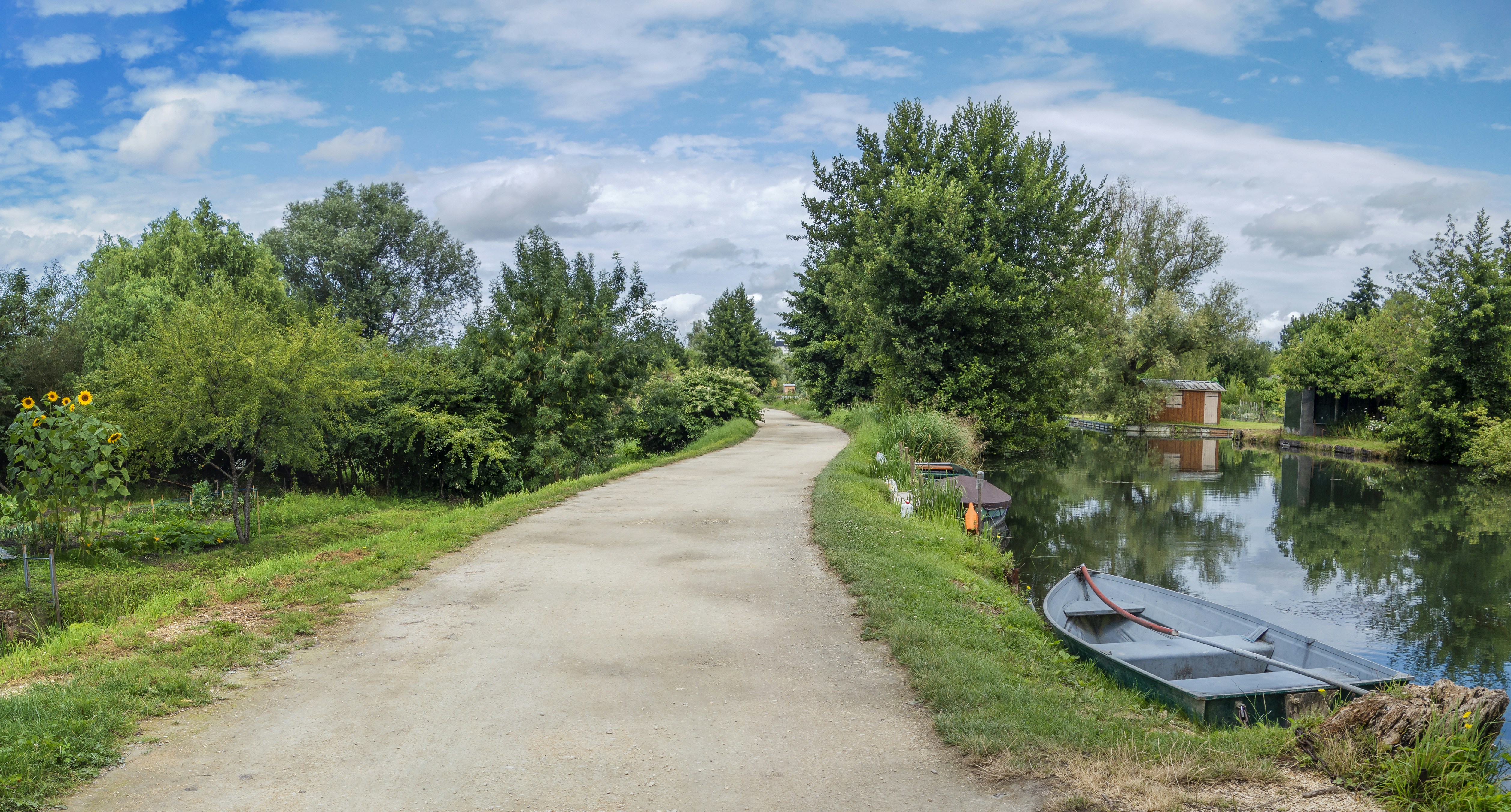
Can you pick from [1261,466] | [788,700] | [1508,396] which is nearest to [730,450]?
[788,700]

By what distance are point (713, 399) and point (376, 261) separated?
77.0 ft

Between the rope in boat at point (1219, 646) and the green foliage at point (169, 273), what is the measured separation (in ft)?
82.7

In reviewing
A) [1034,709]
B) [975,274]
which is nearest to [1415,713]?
[1034,709]

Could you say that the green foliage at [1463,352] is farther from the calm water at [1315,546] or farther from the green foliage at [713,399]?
the green foliage at [713,399]

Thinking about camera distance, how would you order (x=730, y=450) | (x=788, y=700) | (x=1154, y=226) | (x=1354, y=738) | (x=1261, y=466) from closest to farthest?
(x=1354, y=738), (x=788, y=700), (x=730, y=450), (x=1261, y=466), (x=1154, y=226)

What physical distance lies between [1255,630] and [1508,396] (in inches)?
1272

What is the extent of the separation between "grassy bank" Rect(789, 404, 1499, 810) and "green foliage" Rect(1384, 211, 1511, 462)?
31.6m

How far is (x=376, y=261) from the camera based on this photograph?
45.0m

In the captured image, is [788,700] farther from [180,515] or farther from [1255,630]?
[180,515]

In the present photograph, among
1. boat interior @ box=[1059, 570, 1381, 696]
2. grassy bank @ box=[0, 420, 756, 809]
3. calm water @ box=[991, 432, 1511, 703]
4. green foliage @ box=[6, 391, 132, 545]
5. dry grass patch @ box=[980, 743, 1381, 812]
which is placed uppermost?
green foliage @ box=[6, 391, 132, 545]

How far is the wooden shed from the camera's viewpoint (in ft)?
175

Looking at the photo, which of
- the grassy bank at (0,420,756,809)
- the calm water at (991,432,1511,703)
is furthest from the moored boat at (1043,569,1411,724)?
the grassy bank at (0,420,756,809)

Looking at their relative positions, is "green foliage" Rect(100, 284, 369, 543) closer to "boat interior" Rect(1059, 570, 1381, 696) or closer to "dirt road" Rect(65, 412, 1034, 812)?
"dirt road" Rect(65, 412, 1034, 812)

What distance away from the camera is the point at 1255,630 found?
8.52 meters
